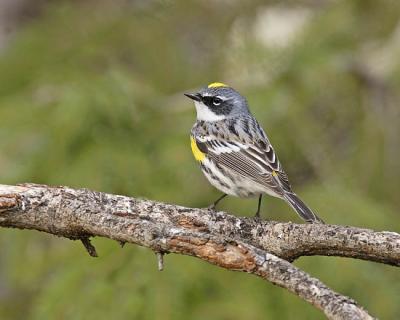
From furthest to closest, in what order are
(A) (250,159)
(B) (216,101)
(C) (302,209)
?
(B) (216,101), (A) (250,159), (C) (302,209)

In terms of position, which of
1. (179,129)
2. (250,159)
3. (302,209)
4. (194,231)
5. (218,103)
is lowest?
(194,231)

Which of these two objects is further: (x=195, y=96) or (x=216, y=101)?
(x=216, y=101)

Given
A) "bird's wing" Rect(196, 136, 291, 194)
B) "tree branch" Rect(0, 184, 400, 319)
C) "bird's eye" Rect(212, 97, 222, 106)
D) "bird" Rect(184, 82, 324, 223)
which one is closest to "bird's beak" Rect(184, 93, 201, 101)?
"bird" Rect(184, 82, 324, 223)

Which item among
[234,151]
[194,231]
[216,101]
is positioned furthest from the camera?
[216,101]

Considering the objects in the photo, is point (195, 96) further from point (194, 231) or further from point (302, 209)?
point (194, 231)

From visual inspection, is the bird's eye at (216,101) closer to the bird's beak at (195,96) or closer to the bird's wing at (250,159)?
the bird's beak at (195,96)

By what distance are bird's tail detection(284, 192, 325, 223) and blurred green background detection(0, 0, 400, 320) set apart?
2.31 ft

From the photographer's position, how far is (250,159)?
5777mm

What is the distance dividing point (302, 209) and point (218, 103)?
166 cm

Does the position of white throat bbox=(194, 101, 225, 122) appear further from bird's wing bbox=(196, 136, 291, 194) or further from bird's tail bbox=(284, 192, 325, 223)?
bird's tail bbox=(284, 192, 325, 223)

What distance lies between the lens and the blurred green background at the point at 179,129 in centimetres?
552

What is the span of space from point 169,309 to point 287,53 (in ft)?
9.08

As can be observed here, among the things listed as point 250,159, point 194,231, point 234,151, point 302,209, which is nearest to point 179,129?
point 234,151

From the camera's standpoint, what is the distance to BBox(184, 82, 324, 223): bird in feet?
17.8
